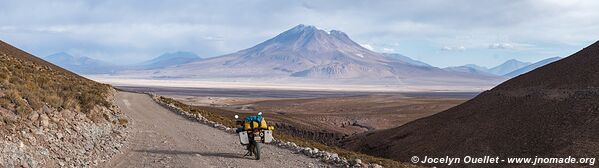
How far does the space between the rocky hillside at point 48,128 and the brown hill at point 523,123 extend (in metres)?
26.3

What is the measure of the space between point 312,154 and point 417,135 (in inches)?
1087

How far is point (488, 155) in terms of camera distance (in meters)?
32.5

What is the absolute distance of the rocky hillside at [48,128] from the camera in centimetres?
1311

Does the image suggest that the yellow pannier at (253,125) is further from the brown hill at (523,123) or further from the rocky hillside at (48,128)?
the brown hill at (523,123)

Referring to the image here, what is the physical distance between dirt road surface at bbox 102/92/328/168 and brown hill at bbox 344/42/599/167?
2015 cm

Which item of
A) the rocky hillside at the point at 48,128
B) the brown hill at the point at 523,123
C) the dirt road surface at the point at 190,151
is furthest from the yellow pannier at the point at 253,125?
the brown hill at the point at 523,123

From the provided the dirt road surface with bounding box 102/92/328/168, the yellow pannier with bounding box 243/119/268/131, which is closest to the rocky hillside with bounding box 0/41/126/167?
the dirt road surface with bounding box 102/92/328/168

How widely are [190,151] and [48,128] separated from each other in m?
5.18

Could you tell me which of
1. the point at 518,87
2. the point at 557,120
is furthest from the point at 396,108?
the point at 557,120

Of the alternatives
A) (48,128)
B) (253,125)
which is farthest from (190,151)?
(48,128)

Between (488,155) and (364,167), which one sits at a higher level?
(364,167)

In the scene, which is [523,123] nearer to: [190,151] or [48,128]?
[190,151]

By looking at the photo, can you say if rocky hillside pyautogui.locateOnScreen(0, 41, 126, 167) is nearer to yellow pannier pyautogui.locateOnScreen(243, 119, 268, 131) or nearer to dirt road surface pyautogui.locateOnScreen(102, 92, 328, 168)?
dirt road surface pyautogui.locateOnScreen(102, 92, 328, 168)

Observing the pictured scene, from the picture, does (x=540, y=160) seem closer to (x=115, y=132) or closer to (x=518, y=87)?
(x=518, y=87)
